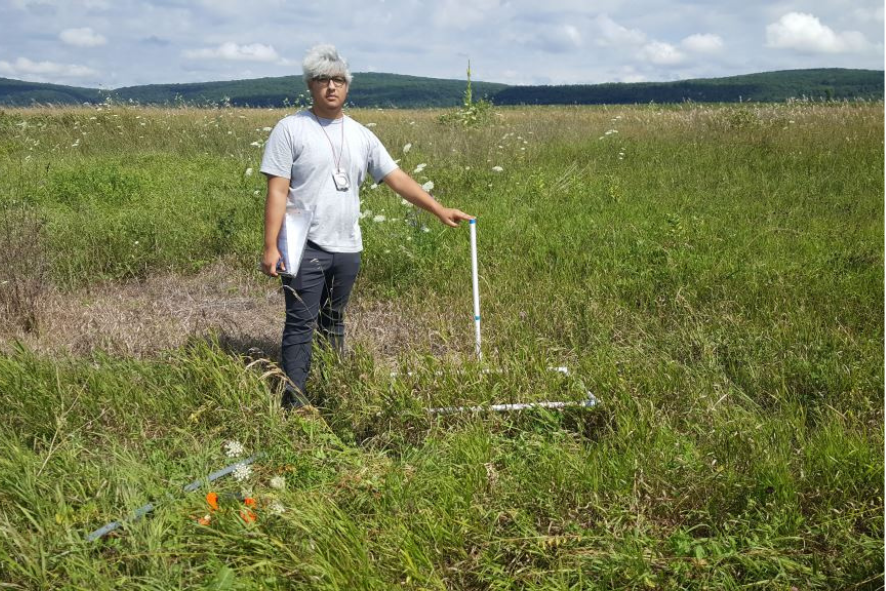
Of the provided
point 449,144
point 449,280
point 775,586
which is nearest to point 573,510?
point 775,586

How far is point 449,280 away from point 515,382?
74.4 inches

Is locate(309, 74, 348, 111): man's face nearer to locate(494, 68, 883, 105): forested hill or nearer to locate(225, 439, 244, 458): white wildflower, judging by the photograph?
locate(225, 439, 244, 458): white wildflower

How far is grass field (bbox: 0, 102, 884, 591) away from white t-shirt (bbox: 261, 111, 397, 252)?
25.0 inches

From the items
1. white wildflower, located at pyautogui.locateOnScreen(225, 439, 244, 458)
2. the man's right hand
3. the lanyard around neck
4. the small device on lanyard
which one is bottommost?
white wildflower, located at pyautogui.locateOnScreen(225, 439, 244, 458)

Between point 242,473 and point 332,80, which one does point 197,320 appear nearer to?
point 332,80

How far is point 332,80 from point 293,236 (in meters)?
0.79

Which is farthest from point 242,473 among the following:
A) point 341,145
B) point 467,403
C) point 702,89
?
point 702,89

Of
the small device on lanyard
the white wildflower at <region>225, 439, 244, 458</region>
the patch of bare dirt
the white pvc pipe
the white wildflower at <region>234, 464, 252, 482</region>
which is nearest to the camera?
the white wildflower at <region>234, 464, 252, 482</region>

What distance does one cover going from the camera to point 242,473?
2.53 meters

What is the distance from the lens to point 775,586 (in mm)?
2039

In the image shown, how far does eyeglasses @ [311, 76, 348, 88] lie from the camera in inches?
123

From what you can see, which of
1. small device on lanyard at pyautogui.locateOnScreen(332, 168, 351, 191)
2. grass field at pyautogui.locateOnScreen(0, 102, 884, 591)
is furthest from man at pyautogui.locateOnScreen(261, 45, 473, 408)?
grass field at pyautogui.locateOnScreen(0, 102, 884, 591)

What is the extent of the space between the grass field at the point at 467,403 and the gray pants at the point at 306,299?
0.49ft

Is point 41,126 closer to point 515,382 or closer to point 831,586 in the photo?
point 515,382
